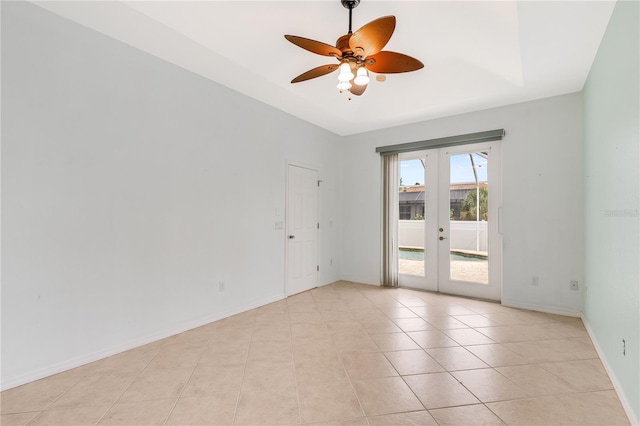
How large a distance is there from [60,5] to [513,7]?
3.75 metres

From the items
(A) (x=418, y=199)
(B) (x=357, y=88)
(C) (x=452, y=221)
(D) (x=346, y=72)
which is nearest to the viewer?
(D) (x=346, y=72)

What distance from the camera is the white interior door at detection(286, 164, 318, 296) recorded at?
456 cm

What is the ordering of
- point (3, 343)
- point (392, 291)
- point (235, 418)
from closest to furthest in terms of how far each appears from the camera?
point (235, 418) → point (3, 343) → point (392, 291)

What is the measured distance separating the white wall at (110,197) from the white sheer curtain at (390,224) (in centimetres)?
237

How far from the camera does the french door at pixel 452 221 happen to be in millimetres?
4238

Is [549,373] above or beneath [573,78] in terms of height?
beneath

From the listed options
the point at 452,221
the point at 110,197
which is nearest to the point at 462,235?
the point at 452,221

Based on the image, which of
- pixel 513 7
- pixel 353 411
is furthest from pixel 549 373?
pixel 513 7

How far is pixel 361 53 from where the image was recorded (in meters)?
2.20

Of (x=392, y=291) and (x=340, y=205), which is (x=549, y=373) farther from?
(x=340, y=205)

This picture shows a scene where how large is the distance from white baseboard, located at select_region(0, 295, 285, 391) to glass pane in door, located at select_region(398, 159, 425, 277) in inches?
113

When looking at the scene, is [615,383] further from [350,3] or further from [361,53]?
[350,3]

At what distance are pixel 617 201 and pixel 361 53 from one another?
2.26 metres

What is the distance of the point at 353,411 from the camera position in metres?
1.85
